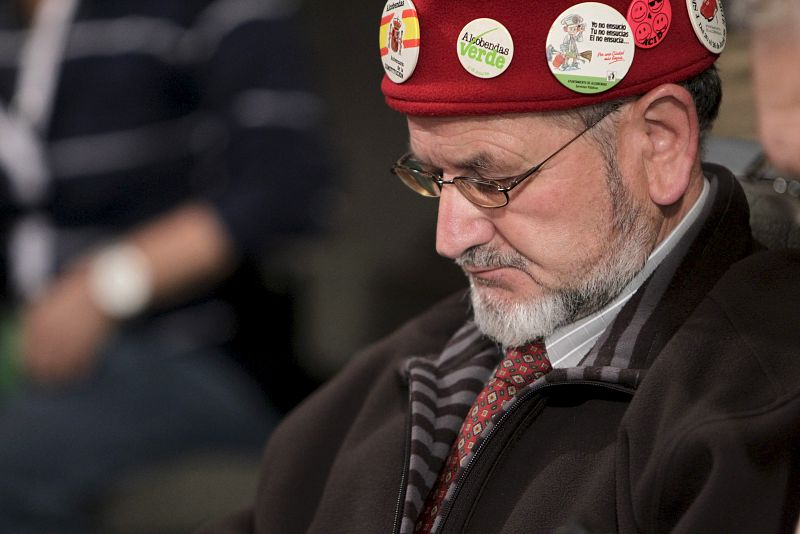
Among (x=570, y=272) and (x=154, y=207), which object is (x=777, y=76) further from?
(x=154, y=207)

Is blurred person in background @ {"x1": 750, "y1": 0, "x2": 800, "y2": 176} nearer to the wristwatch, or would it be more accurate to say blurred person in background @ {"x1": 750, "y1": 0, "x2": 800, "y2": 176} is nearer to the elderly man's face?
the elderly man's face

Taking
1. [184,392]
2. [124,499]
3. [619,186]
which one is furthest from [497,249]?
[124,499]

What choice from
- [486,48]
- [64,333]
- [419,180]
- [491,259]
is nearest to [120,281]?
[64,333]

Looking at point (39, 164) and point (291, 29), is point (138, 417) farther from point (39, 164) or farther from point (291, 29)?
point (291, 29)

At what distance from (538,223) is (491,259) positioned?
0.08 metres

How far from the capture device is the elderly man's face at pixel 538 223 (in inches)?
50.8

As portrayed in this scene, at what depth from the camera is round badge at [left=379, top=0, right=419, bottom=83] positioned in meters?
1.30

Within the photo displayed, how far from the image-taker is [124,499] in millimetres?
2305

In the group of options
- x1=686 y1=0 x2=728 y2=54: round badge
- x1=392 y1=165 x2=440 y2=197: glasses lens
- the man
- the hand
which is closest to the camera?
the man

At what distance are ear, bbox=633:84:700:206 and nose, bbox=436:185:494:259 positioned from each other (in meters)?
0.20

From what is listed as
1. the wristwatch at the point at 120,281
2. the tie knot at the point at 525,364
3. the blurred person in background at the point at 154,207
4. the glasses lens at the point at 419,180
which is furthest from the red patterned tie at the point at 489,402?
the wristwatch at the point at 120,281

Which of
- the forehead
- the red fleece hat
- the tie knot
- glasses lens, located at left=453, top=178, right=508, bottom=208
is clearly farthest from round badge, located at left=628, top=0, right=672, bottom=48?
the tie knot

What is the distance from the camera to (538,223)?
1.32 meters

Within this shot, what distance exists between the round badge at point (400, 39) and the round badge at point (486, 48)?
68mm
